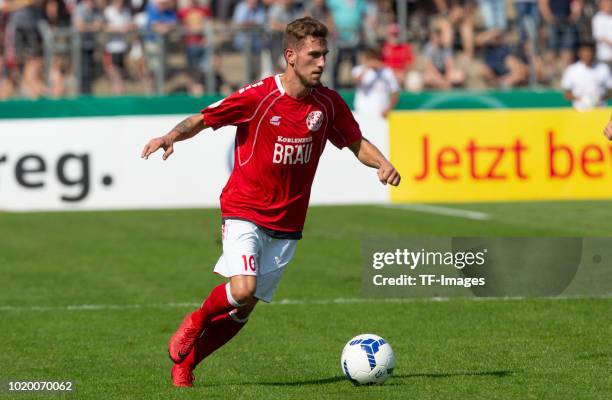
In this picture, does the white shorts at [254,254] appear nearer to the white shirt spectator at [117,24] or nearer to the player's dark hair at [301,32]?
the player's dark hair at [301,32]

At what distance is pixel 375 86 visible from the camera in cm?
2117

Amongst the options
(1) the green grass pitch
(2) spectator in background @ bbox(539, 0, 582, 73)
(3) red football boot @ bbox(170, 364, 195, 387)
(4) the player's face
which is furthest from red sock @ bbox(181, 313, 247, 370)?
(2) spectator in background @ bbox(539, 0, 582, 73)

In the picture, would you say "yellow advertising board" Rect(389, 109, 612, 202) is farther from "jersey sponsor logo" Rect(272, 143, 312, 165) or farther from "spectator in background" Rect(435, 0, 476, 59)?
"jersey sponsor logo" Rect(272, 143, 312, 165)

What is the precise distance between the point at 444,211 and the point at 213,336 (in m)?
10.6

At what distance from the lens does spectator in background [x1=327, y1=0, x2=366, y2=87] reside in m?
23.9

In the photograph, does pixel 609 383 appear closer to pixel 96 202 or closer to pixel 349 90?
pixel 96 202

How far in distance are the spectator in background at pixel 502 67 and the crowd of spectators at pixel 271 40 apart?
0.02 meters

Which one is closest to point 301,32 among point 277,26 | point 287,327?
point 287,327

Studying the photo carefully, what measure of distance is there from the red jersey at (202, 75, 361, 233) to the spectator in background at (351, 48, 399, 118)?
43.9ft

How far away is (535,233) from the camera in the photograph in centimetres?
1552

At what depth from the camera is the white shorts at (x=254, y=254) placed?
7.53 metres

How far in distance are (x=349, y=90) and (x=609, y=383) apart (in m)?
16.3

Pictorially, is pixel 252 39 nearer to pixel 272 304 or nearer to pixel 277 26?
pixel 277 26

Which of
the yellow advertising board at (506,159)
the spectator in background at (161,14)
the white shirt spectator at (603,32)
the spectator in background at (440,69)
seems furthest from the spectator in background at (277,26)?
the white shirt spectator at (603,32)
